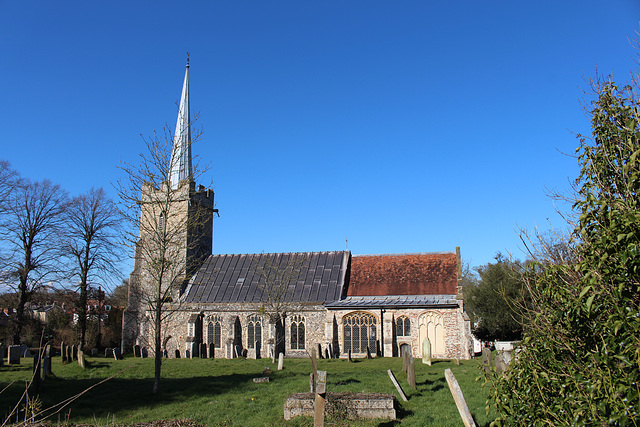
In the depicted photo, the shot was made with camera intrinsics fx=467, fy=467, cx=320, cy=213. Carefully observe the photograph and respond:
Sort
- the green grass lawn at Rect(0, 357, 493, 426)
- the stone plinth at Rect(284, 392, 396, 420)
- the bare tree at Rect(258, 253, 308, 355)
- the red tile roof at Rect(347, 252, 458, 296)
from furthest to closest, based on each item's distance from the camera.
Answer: the red tile roof at Rect(347, 252, 458, 296) → the bare tree at Rect(258, 253, 308, 355) → the green grass lawn at Rect(0, 357, 493, 426) → the stone plinth at Rect(284, 392, 396, 420)

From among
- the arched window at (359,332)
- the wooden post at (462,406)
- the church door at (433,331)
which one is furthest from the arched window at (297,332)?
the wooden post at (462,406)

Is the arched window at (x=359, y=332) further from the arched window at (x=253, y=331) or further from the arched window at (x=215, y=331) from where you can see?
the arched window at (x=215, y=331)

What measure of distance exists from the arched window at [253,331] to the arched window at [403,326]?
7990mm

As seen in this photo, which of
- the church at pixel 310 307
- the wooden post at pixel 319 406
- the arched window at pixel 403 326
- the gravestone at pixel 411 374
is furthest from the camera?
the arched window at pixel 403 326

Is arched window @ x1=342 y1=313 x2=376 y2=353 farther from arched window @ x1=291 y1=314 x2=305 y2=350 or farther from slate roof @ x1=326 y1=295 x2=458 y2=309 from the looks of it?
arched window @ x1=291 y1=314 x2=305 y2=350

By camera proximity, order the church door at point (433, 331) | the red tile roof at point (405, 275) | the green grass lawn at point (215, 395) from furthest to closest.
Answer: the red tile roof at point (405, 275) → the church door at point (433, 331) → the green grass lawn at point (215, 395)

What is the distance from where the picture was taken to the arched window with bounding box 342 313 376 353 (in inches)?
974

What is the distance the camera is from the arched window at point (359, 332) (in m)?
24.8

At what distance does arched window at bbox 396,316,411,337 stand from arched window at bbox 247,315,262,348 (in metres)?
7.99

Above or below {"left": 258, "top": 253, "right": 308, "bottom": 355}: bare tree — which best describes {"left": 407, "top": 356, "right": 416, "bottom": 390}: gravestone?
below

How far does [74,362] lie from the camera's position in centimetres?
1880

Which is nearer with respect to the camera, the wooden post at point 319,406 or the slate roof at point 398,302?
the wooden post at point 319,406

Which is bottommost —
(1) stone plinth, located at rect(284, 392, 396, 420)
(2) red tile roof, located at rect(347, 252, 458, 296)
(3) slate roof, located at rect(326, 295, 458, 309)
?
(1) stone plinth, located at rect(284, 392, 396, 420)

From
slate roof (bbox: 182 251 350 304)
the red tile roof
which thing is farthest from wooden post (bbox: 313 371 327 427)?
the red tile roof
